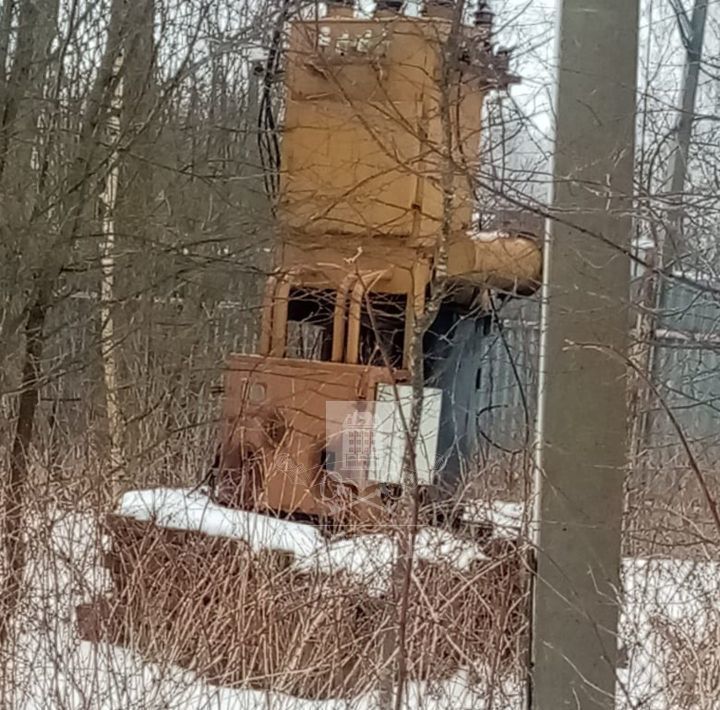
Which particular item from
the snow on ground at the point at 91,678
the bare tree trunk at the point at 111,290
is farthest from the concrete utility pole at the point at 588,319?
the bare tree trunk at the point at 111,290

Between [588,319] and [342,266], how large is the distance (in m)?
1.83

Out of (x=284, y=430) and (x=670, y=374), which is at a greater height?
(x=670, y=374)

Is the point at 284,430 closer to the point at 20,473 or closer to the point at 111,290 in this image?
the point at 20,473

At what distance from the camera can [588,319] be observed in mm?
2574

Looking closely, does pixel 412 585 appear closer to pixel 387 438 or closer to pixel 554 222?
pixel 387 438

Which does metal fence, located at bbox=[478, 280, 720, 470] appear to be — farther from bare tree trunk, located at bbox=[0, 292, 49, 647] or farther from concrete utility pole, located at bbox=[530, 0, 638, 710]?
bare tree trunk, located at bbox=[0, 292, 49, 647]

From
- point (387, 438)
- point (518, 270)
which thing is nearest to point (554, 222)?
point (387, 438)

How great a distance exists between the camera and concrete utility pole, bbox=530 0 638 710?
8.38 feet

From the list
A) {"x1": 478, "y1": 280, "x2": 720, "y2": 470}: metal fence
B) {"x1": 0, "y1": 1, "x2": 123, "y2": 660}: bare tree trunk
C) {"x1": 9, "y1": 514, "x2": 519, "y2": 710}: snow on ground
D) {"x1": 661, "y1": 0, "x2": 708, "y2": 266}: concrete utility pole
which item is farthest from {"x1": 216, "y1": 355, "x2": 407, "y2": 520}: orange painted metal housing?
{"x1": 661, "y1": 0, "x2": 708, "y2": 266}: concrete utility pole

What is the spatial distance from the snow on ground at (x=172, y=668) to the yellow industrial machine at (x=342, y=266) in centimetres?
43

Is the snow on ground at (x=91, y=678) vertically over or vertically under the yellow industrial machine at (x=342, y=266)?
under

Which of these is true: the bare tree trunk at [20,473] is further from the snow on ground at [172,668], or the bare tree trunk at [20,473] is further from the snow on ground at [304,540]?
the snow on ground at [304,540]

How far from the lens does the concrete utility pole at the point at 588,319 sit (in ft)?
8.38

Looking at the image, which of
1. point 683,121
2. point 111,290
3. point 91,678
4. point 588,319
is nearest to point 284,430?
point 91,678
